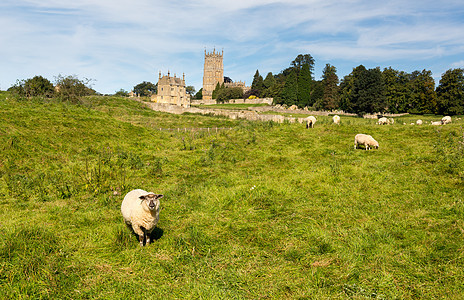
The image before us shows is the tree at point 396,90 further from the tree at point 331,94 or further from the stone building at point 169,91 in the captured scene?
the stone building at point 169,91

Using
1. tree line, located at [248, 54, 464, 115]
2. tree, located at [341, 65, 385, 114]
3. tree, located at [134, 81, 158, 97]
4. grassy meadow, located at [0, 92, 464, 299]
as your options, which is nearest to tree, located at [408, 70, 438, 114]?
tree line, located at [248, 54, 464, 115]

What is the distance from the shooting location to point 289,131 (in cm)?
2347

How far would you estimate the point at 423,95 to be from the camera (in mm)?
62406

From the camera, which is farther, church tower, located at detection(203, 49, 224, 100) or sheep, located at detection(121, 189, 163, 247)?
church tower, located at detection(203, 49, 224, 100)

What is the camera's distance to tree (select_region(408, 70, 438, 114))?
60.6 m

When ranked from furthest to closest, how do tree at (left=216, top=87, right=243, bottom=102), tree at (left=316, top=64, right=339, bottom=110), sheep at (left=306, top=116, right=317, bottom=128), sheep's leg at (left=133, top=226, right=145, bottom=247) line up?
1. tree at (left=216, top=87, right=243, bottom=102)
2. tree at (left=316, top=64, right=339, bottom=110)
3. sheep at (left=306, top=116, right=317, bottom=128)
4. sheep's leg at (left=133, top=226, right=145, bottom=247)

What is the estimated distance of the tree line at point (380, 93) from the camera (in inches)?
2270

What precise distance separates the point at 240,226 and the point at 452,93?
231 ft

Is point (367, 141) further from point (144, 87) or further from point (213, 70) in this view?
point (144, 87)

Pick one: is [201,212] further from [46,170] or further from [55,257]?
[46,170]

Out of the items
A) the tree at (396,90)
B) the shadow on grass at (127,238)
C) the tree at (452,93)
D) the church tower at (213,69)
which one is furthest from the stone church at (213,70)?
the shadow on grass at (127,238)

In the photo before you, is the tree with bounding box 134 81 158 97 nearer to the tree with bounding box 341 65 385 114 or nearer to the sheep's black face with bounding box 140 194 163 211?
the tree with bounding box 341 65 385 114

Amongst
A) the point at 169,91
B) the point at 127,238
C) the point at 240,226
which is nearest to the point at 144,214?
the point at 127,238

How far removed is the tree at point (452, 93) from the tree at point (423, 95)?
1828 mm
